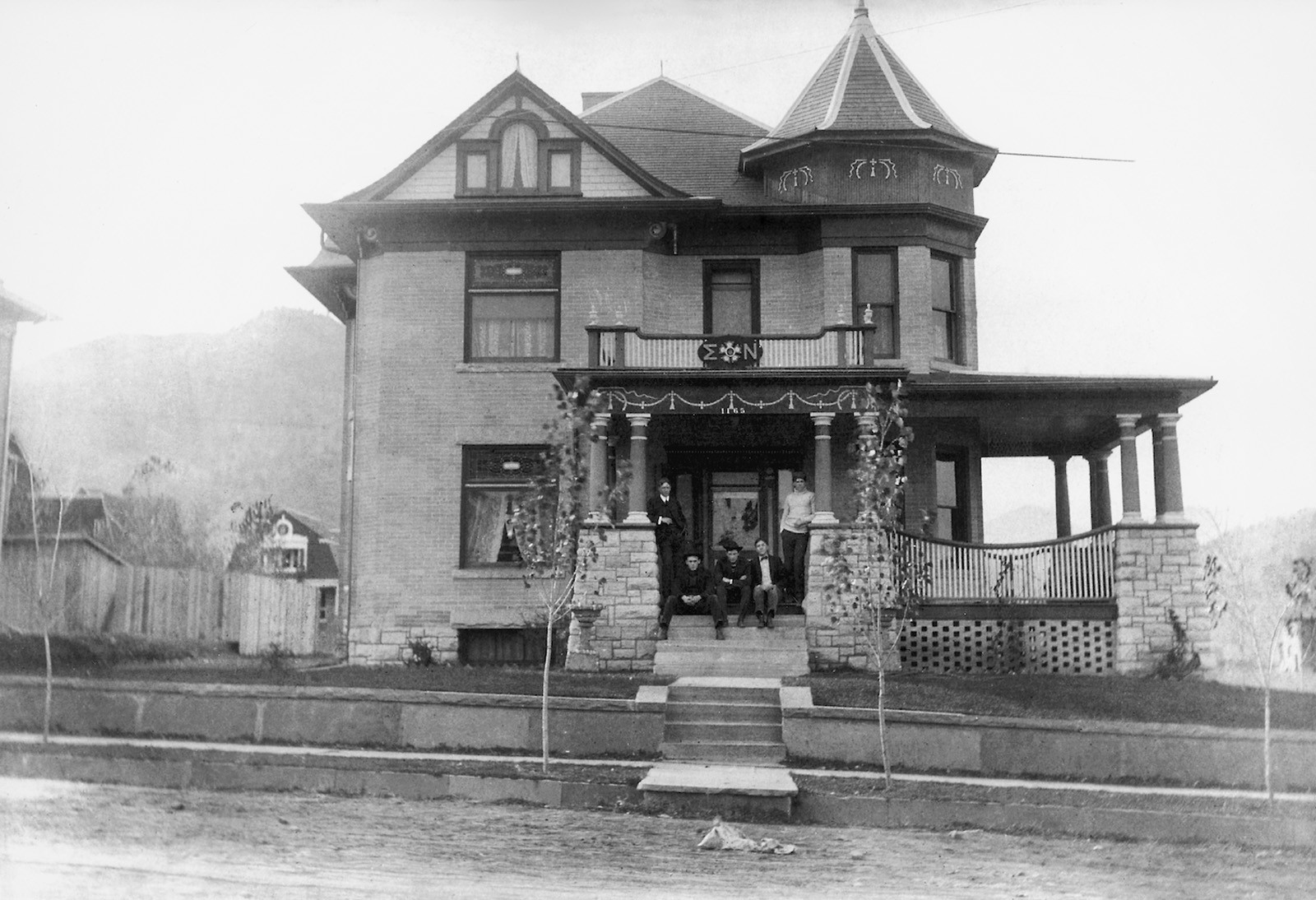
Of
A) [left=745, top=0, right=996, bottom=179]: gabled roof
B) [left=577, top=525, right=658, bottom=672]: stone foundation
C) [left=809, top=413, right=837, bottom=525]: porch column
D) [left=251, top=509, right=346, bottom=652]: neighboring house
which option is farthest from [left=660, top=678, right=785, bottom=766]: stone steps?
[left=251, top=509, right=346, bottom=652]: neighboring house

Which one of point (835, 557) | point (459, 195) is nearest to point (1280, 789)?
point (835, 557)

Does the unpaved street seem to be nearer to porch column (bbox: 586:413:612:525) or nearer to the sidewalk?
the sidewalk

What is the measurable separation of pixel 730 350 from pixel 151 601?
9.09m

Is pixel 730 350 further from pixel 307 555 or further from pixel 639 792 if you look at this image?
pixel 307 555

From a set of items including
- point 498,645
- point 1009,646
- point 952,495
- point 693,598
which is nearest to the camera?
point 693,598

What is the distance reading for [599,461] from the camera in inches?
719

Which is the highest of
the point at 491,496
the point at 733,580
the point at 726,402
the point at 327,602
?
the point at 726,402

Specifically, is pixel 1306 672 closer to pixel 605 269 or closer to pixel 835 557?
pixel 835 557

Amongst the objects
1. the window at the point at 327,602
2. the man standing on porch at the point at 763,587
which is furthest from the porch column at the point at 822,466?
the window at the point at 327,602

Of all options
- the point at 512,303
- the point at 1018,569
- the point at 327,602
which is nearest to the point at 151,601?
the point at 512,303

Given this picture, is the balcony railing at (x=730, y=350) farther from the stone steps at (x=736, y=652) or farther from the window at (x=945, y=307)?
the stone steps at (x=736, y=652)

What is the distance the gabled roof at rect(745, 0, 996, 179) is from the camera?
2170 cm

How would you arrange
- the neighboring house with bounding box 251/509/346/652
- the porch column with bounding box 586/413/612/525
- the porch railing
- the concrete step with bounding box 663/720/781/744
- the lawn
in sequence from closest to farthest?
the concrete step with bounding box 663/720/781/744, the lawn, the porch column with bounding box 586/413/612/525, the porch railing, the neighboring house with bounding box 251/509/346/652

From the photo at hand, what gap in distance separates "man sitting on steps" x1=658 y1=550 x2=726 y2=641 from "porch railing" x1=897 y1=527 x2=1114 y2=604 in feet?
9.45
